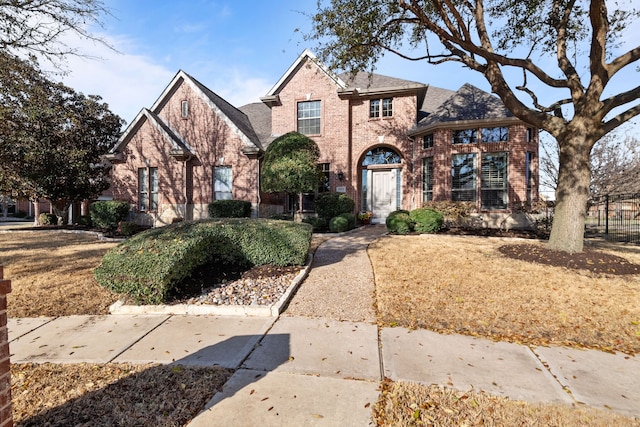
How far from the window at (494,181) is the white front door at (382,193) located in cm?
408

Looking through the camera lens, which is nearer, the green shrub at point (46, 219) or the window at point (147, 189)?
the window at point (147, 189)

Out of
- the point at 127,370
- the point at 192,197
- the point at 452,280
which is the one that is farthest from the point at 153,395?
the point at 192,197

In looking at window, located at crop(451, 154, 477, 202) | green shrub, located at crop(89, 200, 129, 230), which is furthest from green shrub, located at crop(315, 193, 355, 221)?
green shrub, located at crop(89, 200, 129, 230)

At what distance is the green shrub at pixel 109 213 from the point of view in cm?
1433

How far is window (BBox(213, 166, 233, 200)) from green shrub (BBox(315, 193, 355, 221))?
5.10 metres

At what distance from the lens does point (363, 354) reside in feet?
10.2

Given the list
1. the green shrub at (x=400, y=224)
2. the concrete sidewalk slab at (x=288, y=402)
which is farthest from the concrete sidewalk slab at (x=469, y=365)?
the green shrub at (x=400, y=224)

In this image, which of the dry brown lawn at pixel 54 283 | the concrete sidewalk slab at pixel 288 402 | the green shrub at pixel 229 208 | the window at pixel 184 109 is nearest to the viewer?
the concrete sidewalk slab at pixel 288 402

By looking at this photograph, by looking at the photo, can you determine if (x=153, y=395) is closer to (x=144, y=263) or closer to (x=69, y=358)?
(x=69, y=358)

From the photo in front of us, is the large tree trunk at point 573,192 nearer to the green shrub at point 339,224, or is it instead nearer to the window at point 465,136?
the window at point 465,136

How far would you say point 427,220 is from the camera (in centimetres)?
1109

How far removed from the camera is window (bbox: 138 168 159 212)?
15500 mm

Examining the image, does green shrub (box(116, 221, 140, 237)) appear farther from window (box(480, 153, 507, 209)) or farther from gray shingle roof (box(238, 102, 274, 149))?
window (box(480, 153, 507, 209))

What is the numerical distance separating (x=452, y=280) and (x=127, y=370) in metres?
5.28
